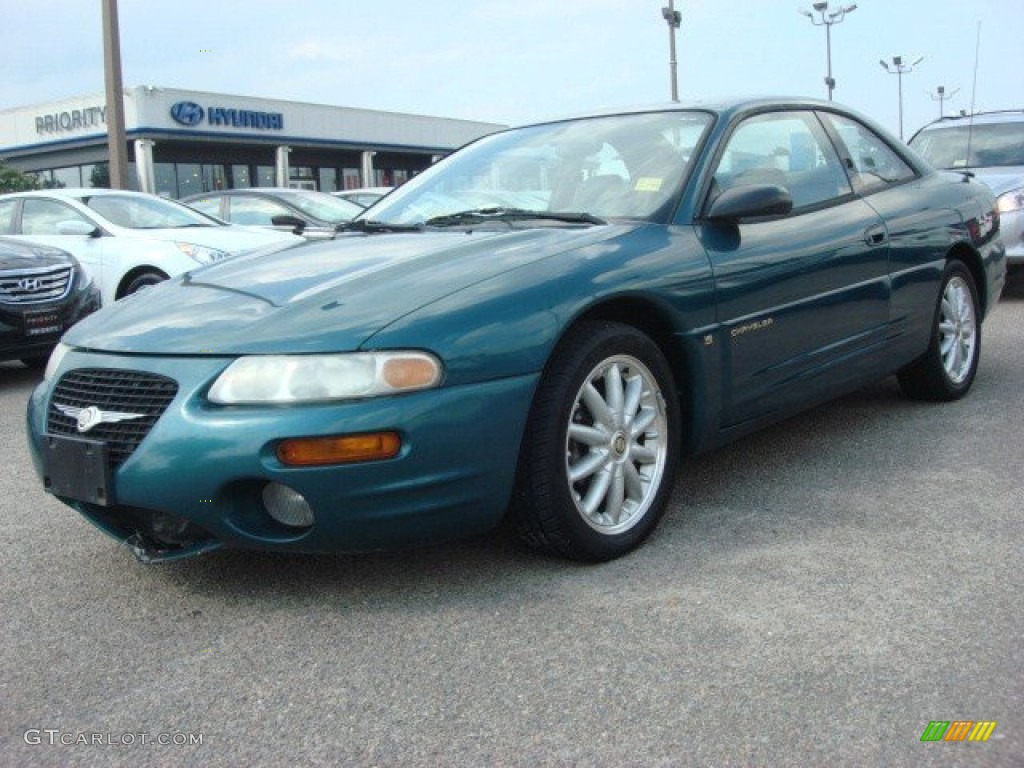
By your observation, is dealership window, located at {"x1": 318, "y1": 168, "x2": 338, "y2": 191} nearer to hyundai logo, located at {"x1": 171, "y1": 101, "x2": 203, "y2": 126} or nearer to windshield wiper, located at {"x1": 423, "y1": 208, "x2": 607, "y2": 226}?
hyundai logo, located at {"x1": 171, "y1": 101, "x2": 203, "y2": 126}

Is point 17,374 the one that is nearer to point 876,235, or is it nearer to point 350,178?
point 876,235

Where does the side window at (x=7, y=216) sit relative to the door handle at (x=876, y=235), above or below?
above

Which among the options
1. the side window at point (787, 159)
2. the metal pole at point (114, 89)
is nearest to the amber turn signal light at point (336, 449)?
the side window at point (787, 159)

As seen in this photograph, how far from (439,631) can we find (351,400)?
0.61 meters

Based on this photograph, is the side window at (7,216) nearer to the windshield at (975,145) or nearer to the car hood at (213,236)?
the car hood at (213,236)

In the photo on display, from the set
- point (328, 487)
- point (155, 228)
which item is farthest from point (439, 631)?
point (155, 228)

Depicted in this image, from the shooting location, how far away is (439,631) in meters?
2.69

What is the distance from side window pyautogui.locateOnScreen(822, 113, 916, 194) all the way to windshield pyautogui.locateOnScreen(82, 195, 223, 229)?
5.95 m

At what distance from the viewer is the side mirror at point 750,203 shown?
3436mm

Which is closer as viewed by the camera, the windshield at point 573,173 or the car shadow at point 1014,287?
the windshield at point 573,173

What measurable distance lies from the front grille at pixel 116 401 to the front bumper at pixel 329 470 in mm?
33

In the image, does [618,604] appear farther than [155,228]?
No

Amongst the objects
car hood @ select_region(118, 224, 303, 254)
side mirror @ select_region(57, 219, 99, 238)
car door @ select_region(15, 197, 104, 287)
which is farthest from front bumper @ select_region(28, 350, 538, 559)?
side mirror @ select_region(57, 219, 99, 238)

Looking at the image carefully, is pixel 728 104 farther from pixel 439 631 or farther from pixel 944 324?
pixel 439 631
